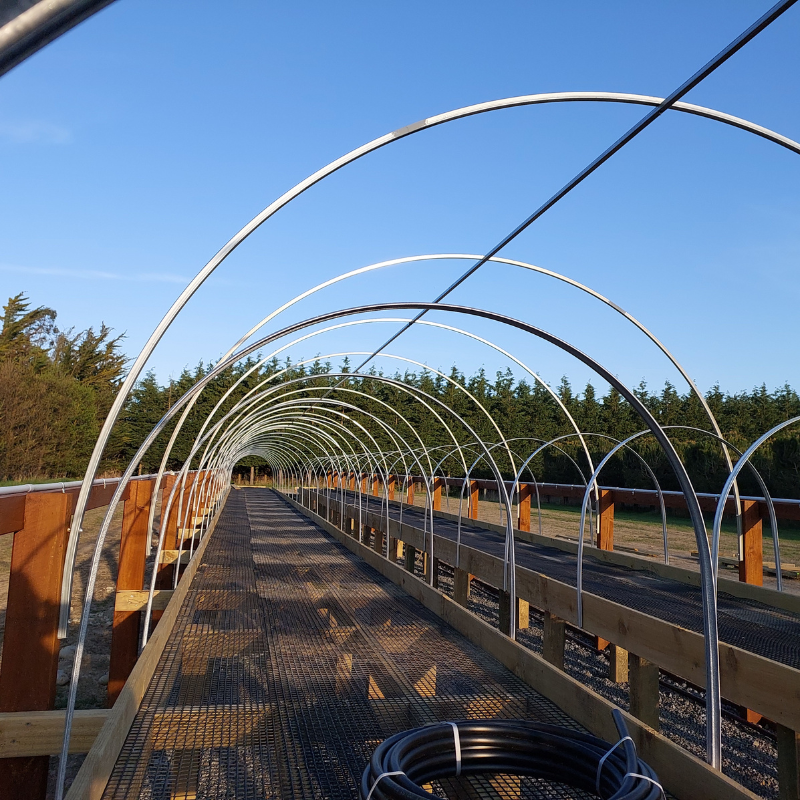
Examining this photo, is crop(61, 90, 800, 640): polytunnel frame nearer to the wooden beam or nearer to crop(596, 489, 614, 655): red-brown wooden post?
the wooden beam

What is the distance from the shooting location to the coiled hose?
2.67 m

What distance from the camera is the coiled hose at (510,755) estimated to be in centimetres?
267

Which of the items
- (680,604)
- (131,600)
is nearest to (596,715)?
(680,604)

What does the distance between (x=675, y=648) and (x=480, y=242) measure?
144 inches

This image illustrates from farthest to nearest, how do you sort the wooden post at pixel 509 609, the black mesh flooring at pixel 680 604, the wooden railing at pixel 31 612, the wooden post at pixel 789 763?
the wooden post at pixel 509 609
the black mesh flooring at pixel 680 604
the wooden railing at pixel 31 612
the wooden post at pixel 789 763

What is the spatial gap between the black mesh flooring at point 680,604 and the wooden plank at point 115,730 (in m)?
4.07

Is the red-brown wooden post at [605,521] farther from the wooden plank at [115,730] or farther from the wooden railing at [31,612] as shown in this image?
the wooden railing at [31,612]

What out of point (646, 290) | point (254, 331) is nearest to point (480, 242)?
point (254, 331)

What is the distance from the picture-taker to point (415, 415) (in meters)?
46.3

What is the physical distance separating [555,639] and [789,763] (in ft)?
9.16

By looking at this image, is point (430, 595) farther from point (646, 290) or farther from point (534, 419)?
point (534, 419)

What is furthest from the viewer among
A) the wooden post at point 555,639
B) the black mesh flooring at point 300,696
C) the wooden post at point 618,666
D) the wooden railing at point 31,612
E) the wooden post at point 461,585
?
the wooden post at point 461,585

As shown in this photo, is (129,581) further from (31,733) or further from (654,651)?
(654,651)

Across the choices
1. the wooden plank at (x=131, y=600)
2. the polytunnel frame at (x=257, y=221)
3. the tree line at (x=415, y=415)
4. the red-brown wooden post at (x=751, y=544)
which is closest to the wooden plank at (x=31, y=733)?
the polytunnel frame at (x=257, y=221)
